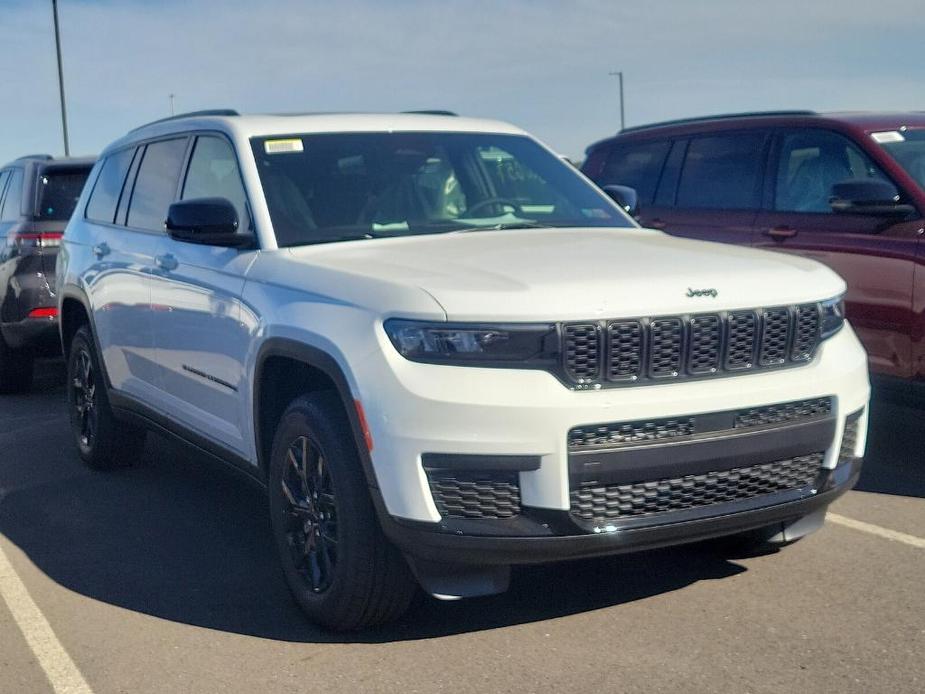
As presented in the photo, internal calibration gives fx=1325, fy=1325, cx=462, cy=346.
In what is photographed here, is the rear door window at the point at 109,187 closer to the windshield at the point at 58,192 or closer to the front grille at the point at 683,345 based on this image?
the windshield at the point at 58,192

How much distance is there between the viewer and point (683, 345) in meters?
4.08

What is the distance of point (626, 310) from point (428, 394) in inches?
25.6

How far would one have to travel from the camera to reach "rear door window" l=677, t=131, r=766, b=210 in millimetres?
7828

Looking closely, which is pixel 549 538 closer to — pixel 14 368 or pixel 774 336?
pixel 774 336

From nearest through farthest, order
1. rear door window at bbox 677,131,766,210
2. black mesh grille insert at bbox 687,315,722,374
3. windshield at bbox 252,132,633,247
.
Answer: black mesh grille insert at bbox 687,315,722,374 → windshield at bbox 252,132,633,247 → rear door window at bbox 677,131,766,210

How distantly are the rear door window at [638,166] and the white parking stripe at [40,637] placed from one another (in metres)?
4.85

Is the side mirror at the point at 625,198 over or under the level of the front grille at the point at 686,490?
over

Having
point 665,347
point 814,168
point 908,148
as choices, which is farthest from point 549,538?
point 814,168

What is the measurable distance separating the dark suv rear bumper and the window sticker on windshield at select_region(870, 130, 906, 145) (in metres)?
3.55

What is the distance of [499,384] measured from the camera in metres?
3.89

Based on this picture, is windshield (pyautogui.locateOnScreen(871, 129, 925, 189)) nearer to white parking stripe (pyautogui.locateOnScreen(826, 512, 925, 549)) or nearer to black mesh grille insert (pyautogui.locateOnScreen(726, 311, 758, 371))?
white parking stripe (pyautogui.locateOnScreen(826, 512, 925, 549))

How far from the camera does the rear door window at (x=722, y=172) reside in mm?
7828

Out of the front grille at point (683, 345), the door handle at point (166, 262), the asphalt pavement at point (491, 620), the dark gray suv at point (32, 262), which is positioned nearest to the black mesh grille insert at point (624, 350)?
the front grille at point (683, 345)

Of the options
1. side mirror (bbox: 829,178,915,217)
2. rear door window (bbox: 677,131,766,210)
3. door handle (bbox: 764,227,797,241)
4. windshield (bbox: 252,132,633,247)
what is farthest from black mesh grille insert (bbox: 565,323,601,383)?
rear door window (bbox: 677,131,766,210)
